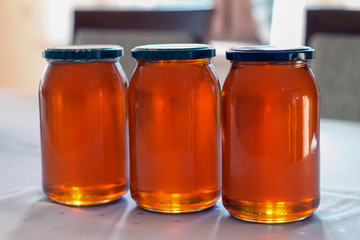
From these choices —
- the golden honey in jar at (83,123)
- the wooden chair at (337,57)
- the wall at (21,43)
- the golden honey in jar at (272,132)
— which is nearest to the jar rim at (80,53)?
the golden honey in jar at (83,123)

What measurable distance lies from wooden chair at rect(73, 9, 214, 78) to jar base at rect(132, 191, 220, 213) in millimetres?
944

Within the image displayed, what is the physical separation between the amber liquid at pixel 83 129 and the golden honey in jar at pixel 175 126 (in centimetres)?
4

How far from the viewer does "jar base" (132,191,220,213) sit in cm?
62

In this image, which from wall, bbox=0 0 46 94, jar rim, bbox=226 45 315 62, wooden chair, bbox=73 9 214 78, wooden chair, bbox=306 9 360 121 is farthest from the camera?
wall, bbox=0 0 46 94

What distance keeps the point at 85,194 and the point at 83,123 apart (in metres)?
0.08

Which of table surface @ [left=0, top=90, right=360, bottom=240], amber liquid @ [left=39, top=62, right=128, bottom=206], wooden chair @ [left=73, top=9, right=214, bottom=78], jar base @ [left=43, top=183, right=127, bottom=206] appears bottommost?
table surface @ [left=0, top=90, right=360, bottom=240]

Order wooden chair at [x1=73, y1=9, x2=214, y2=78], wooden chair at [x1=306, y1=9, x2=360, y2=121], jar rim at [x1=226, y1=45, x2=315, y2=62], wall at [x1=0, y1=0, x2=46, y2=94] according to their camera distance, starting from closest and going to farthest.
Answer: jar rim at [x1=226, y1=45, x2=315, y2=62]
wooden chair at [x1=306, y1=9, x2=360, y2=121]
wooden chair at [x1=73, y1=9, x2=214, y2=78]
wall at [x1=0, y1=0, x2=46, y2=94]

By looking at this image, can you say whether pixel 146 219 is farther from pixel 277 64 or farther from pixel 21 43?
pixel 21 43

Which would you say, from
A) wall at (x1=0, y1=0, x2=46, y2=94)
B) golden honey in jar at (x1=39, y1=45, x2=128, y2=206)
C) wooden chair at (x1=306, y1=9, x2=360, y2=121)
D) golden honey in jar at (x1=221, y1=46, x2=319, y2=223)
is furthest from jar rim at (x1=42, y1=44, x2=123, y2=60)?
wall at (x1=0, y1=0, x2=46, y2=94)

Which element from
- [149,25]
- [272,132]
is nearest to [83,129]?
[272,132]

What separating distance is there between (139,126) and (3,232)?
0.18 metres

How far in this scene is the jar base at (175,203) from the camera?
0.62 m

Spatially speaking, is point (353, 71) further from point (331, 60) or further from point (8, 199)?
point (8, 199)

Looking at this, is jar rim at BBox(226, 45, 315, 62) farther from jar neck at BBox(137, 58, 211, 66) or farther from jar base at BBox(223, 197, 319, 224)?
jar base at BBox(223, 197, 319, 224)
